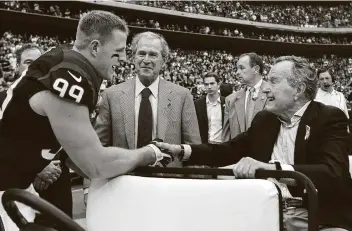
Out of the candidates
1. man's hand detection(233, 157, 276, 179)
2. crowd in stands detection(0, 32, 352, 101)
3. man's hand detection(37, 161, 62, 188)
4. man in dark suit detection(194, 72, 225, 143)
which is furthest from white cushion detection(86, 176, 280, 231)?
crowd in stands detection(0, 32, 352, 101)

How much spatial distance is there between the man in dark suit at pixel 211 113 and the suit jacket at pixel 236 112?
37.1 inches

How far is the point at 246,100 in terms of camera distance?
4387mm

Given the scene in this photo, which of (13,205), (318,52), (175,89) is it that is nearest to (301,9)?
(318,52)

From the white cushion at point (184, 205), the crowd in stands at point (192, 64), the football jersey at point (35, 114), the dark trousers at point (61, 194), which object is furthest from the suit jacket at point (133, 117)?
the crowd in stands at point (192, 64)

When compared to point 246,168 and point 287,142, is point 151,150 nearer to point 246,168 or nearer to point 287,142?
point 246,168

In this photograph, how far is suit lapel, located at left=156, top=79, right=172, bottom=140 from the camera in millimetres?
2752

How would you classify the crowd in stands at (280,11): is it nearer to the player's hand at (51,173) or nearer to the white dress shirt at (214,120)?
the white dress shirt at (214,120)

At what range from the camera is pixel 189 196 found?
1518 mm

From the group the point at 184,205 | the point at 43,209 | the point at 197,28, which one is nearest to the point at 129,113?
the point at 184,205

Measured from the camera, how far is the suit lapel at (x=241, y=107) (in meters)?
4.30

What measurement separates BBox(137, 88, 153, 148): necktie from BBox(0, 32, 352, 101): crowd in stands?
1044 centimetres

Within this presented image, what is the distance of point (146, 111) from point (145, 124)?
0.28 feet

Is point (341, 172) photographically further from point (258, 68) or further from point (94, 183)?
point (258, 68)

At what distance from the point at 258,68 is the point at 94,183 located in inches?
127
